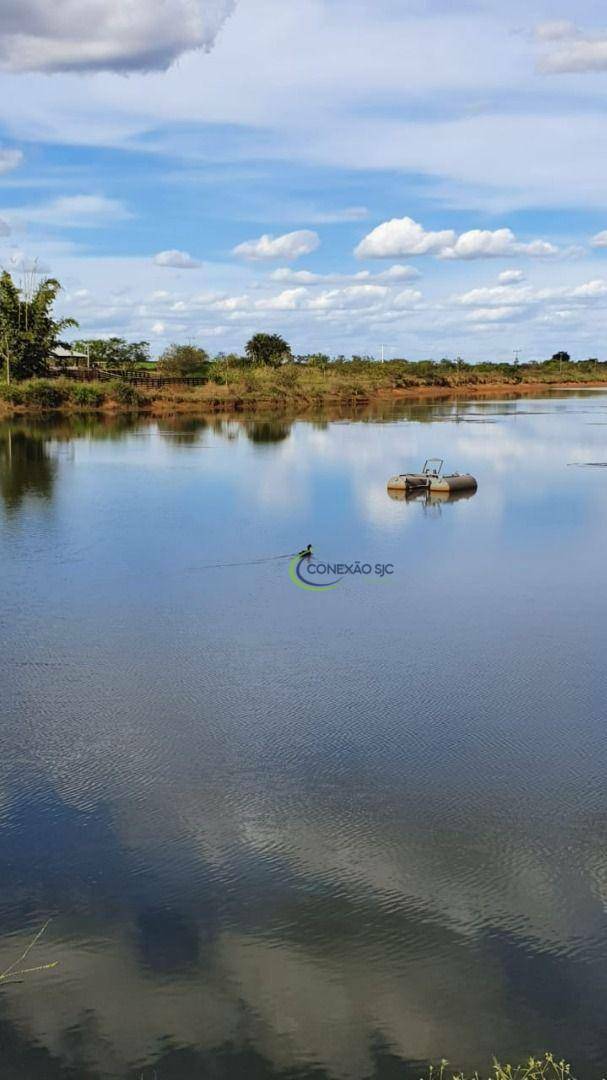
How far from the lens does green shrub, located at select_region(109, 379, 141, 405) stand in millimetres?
78812

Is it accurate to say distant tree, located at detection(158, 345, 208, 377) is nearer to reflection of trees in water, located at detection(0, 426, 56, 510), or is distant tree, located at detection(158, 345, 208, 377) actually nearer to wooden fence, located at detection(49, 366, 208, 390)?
wooden fence, located at detection(49, 366, 208, 390)

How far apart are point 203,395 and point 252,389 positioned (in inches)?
250

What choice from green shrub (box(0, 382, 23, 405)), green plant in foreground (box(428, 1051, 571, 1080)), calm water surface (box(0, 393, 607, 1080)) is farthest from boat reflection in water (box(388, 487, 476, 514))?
green shrub (box(0, 382, 23, 405))

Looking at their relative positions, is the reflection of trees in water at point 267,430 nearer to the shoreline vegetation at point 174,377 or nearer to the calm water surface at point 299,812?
the shoreline vegetation at point 174,377

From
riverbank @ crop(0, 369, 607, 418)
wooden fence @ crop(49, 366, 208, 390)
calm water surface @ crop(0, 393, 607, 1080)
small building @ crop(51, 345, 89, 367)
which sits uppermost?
small building @ crop(51, 345, 89, 367)

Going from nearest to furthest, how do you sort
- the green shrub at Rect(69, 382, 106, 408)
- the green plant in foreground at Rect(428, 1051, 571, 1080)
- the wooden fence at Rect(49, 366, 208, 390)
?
the green plant in foreground at Rect(428, 1051, 571, 1080)
the green shrub at Rect(69, 382, 106, 408)
the wooden fence at Rect(49, 366, 208, 390)

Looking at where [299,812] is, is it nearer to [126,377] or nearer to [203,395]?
[203,395]

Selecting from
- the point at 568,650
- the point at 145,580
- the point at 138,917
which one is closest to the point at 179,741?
the point at 138,917

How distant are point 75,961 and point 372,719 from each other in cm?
603

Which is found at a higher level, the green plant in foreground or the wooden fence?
the wooden fence

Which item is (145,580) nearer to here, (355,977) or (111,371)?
(355,977)

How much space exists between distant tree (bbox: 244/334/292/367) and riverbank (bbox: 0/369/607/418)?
1087cm

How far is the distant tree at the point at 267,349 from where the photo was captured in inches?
4400

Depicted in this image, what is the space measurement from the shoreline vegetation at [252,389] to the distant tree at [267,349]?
3.58 meters
